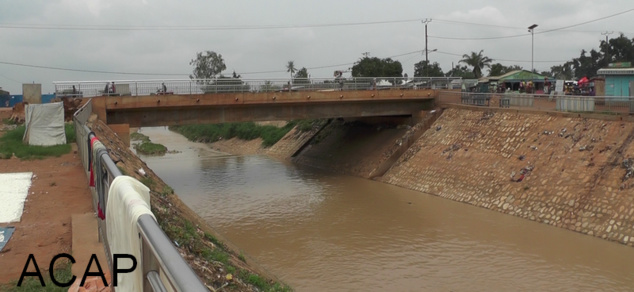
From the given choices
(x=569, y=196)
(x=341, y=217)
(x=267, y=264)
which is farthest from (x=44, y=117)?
(x=569, y=196)

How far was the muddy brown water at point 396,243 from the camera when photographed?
54.6 feet

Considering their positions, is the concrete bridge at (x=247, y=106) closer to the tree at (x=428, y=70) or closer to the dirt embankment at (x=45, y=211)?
the dirt embankment at (x=45, y=211)

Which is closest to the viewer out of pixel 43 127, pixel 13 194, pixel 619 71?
pixel 13 194

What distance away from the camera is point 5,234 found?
9664 mm

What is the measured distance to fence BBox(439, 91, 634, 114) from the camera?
26.0 meters

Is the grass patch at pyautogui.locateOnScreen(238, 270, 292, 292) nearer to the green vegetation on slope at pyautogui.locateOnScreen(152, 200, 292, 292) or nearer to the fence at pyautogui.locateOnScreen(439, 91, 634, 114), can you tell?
the green vegetation on slope at pyautogui.locateOnScreen(152, 200, 292, 292)

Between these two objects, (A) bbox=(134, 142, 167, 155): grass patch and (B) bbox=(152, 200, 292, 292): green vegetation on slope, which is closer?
(B) bbox=(152, 200, 292, 292): green vegetation on slope

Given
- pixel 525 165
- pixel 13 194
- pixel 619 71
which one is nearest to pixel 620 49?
pixel 619 71

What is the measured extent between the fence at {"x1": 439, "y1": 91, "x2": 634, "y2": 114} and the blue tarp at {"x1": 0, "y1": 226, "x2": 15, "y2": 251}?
2514 cm

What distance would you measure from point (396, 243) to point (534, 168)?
31.3 ft

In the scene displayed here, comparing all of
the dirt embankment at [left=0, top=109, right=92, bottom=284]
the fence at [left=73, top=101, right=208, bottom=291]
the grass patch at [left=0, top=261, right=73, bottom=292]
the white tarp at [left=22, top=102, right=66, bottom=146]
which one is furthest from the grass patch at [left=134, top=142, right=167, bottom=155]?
the fence at [left=73, top=101, right=208, bottom=291]

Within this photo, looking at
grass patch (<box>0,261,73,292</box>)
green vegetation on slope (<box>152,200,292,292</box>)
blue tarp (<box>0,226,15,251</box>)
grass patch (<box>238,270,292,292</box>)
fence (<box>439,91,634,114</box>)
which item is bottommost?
grass patch (<box>238,270,292,292</box>)

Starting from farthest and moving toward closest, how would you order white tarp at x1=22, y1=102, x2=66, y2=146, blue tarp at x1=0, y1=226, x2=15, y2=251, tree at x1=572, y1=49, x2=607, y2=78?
tree at x1=572, y1=49, x2=607, y2=78, white tarp at x1=22, y1=102, x2=66, y2=146, blue tarp at x1=0, y1=226, x2=15, y2=251

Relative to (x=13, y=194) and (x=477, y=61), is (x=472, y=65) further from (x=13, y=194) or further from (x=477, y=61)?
(x=13, y=194)
